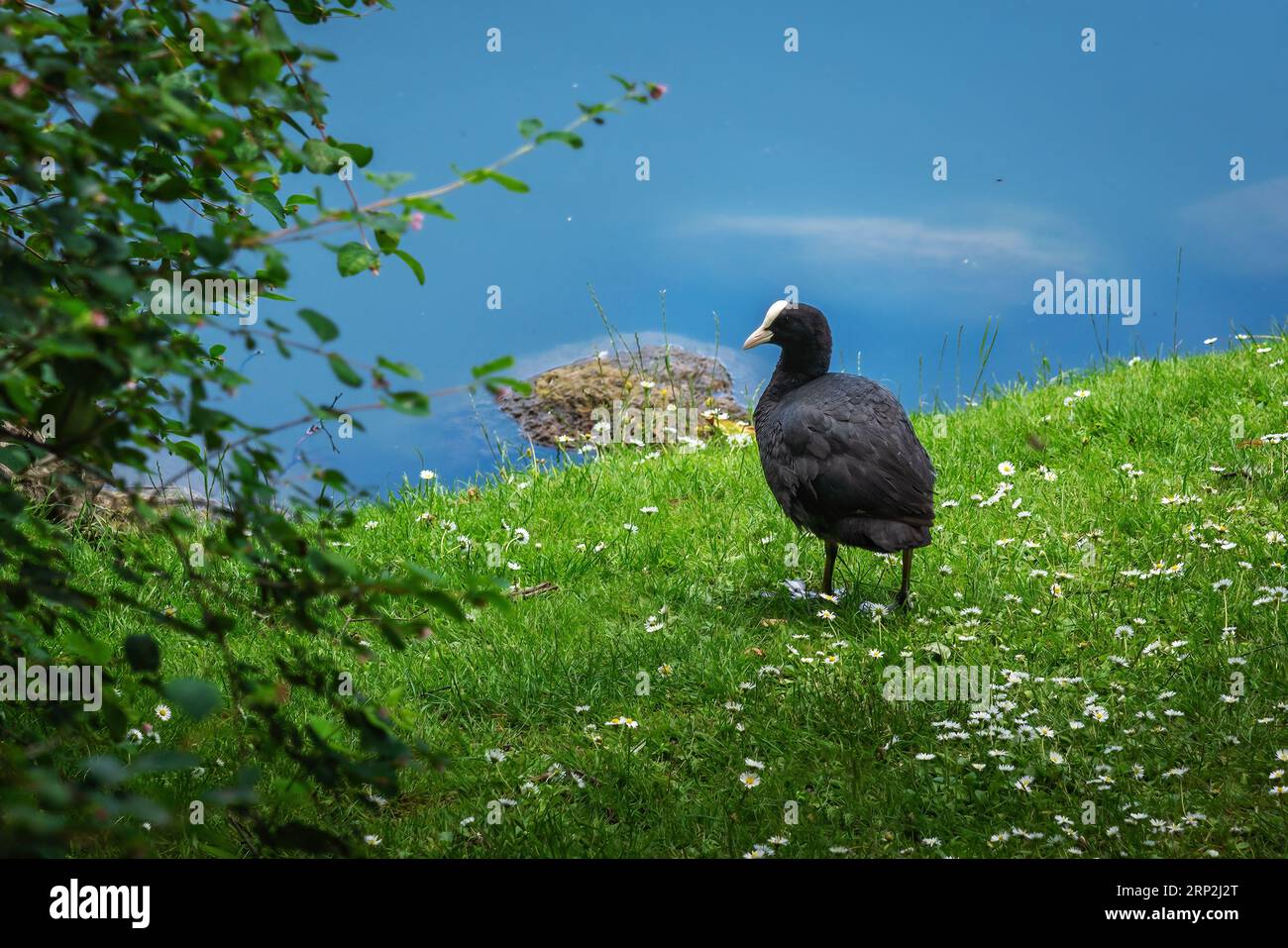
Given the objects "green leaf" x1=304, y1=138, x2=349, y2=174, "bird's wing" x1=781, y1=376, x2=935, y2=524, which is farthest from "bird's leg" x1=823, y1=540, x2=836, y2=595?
"green leaf" x1=304, y1=138, x2=349, y2=174

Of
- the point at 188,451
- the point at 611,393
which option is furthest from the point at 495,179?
the point at 611,393

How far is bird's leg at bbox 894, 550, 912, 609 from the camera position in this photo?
6.74 m

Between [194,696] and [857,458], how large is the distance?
469cm

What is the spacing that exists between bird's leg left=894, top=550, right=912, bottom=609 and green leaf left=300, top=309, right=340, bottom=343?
15.7 feet

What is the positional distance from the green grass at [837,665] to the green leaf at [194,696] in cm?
140

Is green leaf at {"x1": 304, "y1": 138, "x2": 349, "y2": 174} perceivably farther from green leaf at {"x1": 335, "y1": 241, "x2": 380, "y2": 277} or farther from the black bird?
the black bird

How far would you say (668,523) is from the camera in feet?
27.7

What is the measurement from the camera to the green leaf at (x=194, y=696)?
225 cm

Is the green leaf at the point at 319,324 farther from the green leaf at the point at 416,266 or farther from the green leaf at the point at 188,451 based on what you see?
the green leaf at the point at 188,451

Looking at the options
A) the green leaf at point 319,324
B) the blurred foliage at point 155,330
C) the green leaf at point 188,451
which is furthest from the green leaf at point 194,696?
the green leaf at point 188,451
